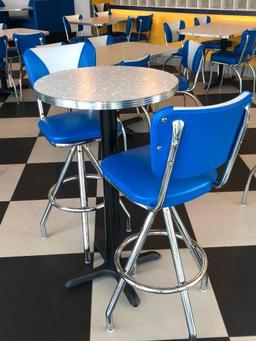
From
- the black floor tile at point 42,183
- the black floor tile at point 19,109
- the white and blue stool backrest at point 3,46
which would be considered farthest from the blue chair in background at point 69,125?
the white and blue stool backrest at point 3,46

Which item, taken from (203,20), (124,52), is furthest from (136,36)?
(124,52)

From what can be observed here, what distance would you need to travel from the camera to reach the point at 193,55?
10.5 ft

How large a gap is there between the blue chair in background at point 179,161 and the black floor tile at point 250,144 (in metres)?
1.78

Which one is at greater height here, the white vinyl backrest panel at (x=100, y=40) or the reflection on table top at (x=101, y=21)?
the white vinyl backrest panel at (x=100, y=40)

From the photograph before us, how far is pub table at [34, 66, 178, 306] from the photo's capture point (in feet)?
4.59

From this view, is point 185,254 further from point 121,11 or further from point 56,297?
point 121,11

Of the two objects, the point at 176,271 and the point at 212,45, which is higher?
the point at 212,45

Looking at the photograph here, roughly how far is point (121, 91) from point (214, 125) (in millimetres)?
435

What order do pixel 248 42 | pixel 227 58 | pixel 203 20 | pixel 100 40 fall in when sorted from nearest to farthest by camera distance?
1. pixel 100 40
2. pixel 248 42
3. pixel 227 58
4. pixel 203 20

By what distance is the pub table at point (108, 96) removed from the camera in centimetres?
140

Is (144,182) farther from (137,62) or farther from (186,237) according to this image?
(137,62)

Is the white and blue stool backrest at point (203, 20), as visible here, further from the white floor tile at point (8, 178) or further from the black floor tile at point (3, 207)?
the black floor tile at point (3, 207)

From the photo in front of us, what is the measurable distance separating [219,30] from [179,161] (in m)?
3.85

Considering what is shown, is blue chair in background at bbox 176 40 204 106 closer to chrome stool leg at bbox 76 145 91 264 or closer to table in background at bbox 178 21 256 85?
table in background at bbox 178 21 256 85
